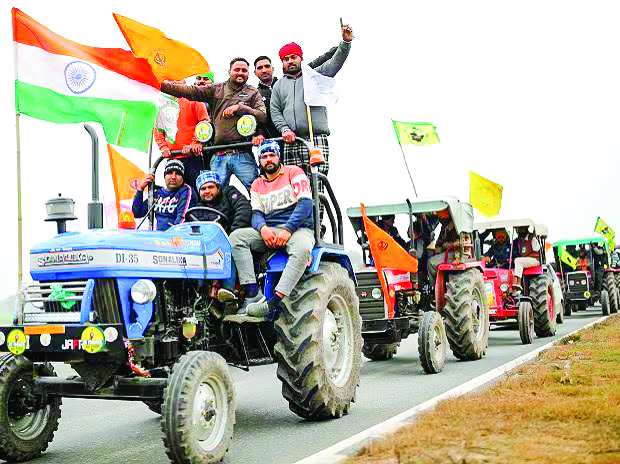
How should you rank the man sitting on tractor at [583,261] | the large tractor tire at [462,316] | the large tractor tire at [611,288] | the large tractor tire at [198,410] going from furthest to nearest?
1. the man sitting on tractor at [583,261]
2. the large tractor tire at [611,288]
3. the large tractor tire at [462,316]
4. the large tractor tire at [198,410]

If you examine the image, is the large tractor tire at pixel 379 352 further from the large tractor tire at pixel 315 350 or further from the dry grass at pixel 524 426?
the large tractor tire at pixel 315 350

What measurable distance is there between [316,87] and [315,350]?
124 inches

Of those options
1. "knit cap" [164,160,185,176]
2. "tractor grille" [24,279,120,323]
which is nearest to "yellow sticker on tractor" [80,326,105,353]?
"tractor grille" [24,279,120,323]

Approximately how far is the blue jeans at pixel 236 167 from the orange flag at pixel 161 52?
2.20m

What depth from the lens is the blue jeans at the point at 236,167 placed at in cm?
778

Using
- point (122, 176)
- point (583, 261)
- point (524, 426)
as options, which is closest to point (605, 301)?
point (583, 261)

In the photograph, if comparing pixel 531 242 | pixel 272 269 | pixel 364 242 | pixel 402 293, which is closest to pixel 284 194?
pixel 272 269

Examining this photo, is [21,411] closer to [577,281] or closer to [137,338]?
[137,338]

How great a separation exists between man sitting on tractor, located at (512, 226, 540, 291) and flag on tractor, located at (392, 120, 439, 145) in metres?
3.55

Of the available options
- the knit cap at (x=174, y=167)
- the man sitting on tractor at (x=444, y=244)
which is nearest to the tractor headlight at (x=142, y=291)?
the knit cap at (x=174, y=167)

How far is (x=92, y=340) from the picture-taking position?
16.6 feet

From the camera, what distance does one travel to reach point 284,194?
7.08 metres

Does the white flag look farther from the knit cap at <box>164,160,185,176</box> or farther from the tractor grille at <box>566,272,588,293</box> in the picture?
the tractor grille at <box>566,272,588,293</box>

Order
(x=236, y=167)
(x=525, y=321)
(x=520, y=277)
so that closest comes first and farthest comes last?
(x=236, y=167) < (x=525, y=321) < (x=520, y=277)
